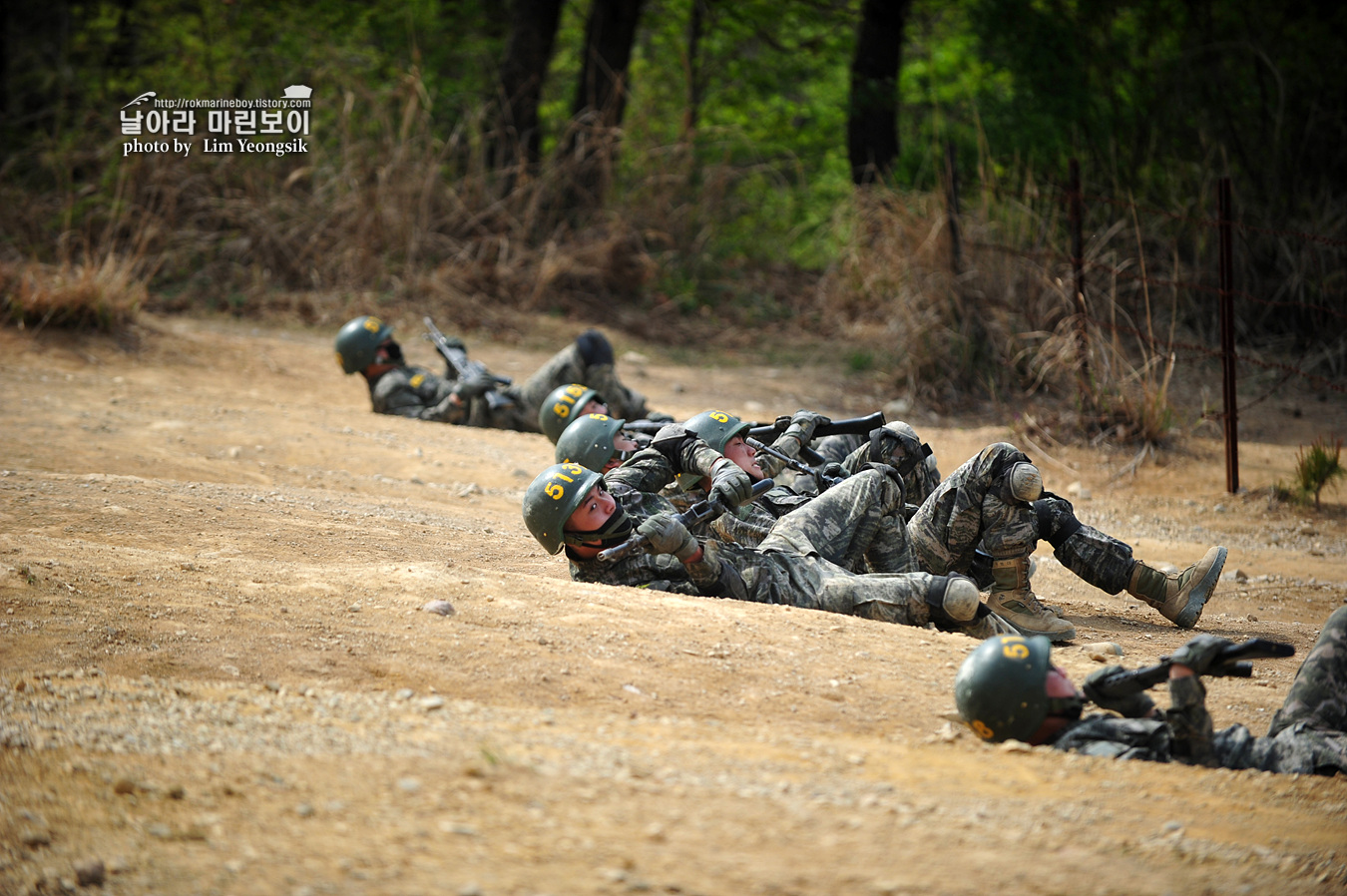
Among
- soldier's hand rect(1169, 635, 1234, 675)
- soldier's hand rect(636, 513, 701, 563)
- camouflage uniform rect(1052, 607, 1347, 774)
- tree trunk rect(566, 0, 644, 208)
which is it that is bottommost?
camouflage uniform rect(1052, 607, 1347, 774)

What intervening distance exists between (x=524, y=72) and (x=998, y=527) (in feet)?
33.7

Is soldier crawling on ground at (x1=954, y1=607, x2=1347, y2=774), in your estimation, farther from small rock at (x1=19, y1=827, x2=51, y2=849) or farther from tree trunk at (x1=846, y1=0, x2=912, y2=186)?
tree trunk at (x1=846, y1=0, x2=912, y2=186)

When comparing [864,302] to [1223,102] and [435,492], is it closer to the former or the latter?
[1223,102]

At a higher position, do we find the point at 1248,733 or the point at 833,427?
the point at 833,427

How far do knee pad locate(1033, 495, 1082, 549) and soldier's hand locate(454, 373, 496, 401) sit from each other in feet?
15.2

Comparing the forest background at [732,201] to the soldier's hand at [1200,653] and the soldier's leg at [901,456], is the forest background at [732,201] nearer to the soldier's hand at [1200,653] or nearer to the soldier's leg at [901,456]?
the soldier's leg at [901,456]

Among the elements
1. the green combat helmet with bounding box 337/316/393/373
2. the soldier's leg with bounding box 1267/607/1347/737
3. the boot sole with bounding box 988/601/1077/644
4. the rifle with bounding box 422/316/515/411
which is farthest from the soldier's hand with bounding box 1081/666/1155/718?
the green combat helmet with bounding box 337/316/393/373

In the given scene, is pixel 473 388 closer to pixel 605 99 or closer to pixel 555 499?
pixel 555 499

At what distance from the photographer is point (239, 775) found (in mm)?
A: 2516

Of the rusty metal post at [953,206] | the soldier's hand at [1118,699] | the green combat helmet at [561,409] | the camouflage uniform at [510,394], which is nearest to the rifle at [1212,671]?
the soldier's hand at [1118,699]

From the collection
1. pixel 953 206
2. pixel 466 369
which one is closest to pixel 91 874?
pixel 466 369

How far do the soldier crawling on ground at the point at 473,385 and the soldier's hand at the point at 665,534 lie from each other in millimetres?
3908

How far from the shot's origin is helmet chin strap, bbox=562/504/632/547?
399cm

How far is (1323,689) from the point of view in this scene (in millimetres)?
3160
